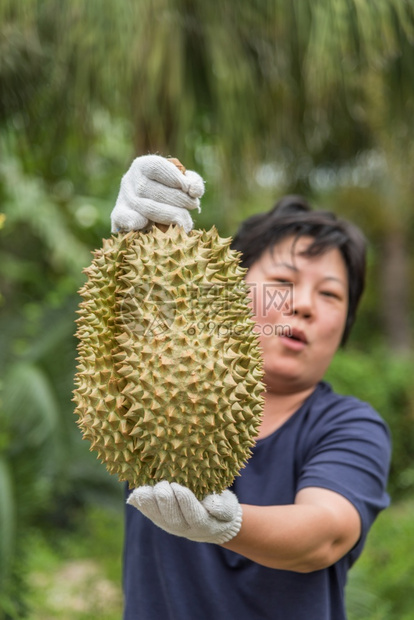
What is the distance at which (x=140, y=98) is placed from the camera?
354cm

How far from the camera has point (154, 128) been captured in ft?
11.9

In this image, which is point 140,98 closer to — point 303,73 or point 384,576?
point 303,73

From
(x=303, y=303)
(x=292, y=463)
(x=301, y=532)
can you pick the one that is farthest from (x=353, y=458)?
(x=303, y=303)

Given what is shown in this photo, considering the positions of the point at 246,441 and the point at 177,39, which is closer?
the point at 246,441

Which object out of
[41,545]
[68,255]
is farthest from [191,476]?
[68,255]

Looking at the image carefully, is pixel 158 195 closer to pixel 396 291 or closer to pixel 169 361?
pixel 169 361

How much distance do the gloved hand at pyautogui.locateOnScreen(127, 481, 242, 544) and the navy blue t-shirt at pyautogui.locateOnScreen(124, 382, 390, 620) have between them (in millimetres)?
364

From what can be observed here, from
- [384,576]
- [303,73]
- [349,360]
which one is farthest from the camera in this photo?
[349,360]

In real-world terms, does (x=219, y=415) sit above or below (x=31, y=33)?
below

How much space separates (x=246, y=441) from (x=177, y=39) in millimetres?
2602

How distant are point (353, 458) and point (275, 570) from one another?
0.36 metres

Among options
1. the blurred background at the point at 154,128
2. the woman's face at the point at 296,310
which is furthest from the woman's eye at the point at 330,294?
the blurred background at the point at 154,128

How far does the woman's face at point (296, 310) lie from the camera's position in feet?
6.32

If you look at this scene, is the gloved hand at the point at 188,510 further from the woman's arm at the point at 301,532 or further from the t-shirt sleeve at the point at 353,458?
the t-shirt sleeve at the point at 353,458
